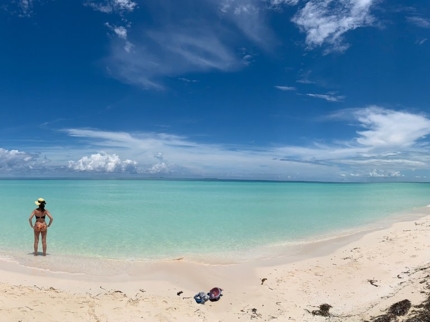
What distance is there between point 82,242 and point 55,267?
4.17m

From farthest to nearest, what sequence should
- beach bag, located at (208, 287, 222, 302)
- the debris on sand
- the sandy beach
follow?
beach bag, located at (208, 287, 222, 302), the sandy beach, the debris on sand

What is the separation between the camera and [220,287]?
969cm

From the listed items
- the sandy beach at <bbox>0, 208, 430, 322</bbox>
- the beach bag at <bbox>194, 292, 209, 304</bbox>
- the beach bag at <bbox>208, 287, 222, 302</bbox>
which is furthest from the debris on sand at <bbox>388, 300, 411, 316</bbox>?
the beach bag at <bbox>194, 292, 209, 304</bbox>

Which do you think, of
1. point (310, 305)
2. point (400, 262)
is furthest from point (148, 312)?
point (400, 262)

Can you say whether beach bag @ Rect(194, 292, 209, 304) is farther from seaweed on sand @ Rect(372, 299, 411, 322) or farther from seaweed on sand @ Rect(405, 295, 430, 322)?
seaweed on sand @ Rect(405, 295, 430, 322)

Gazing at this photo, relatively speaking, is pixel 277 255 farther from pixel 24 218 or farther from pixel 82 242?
pixel 24 218

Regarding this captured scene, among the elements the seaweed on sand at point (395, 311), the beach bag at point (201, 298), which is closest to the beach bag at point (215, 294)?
the beach bag at point (201, 298)

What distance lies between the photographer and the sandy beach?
24.2 ft

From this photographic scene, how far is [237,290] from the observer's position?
9484mm

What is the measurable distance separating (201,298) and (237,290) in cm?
147

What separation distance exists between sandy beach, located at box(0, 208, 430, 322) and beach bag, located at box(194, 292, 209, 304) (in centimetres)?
14

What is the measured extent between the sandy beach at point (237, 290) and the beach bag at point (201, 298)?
0.45 feet

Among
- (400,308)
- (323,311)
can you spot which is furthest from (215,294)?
(400,308)

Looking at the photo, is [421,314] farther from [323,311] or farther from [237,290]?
[237,290]
